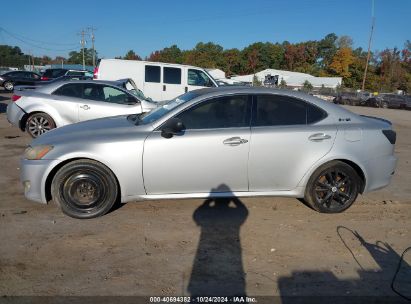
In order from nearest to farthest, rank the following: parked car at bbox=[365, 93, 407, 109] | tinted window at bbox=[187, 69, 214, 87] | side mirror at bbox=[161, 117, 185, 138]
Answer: side mirror at bbox=[161, 117, 185, 138], tinted window at bbox=[187, 69, 214, 87], parked car at bbox=[365, 93, 407, 109]

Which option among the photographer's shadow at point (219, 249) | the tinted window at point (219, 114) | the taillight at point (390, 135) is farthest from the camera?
the taillight at point (390, 135)

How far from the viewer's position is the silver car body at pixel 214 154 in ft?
13.9

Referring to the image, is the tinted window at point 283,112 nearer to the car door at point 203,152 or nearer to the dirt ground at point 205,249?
the car door at point 203,152

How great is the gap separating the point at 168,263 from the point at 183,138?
4.82 feet

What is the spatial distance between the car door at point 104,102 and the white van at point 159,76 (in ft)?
18.8

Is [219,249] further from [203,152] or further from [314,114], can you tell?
[314,114]

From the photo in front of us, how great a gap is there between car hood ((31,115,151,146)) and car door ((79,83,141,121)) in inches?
152

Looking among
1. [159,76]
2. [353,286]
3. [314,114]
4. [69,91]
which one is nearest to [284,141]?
[314,114]

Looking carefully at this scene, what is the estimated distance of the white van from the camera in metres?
14.5

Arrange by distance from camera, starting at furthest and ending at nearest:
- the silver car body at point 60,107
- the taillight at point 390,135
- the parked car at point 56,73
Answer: the parked car at point 56,73
the silver car body at point 60,107
the taillight at point 390,135

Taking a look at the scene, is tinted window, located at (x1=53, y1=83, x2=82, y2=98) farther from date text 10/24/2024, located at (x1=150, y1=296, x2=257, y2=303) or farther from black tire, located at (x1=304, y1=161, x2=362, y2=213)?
date text 10/24/2024, located at (x1=150, y1=296, x2=257, y2=303)

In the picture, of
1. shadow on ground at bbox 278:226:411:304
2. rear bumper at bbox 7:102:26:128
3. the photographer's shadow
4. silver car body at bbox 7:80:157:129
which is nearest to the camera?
shadow on ground at bbox 278:226:411:304

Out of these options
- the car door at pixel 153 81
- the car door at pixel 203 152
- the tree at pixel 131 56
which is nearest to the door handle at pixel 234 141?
the car door at pixel 203 152

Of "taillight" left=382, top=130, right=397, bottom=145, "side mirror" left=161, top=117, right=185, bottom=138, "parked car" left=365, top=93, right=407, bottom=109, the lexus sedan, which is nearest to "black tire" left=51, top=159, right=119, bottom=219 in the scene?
the lexus sedan
